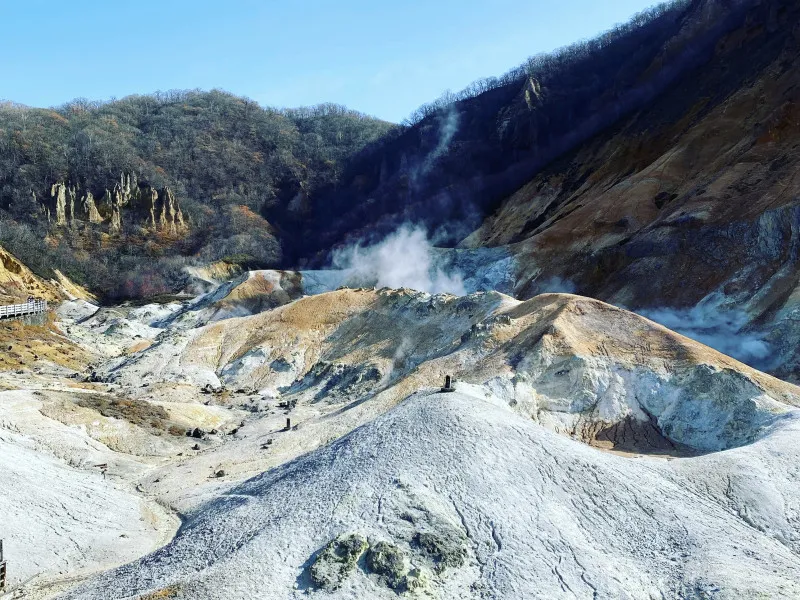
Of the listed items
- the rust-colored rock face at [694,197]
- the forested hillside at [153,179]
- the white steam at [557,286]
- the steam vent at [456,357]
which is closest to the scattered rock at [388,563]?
the steam vent at [456,357]

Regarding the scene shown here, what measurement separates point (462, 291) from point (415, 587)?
152 feet

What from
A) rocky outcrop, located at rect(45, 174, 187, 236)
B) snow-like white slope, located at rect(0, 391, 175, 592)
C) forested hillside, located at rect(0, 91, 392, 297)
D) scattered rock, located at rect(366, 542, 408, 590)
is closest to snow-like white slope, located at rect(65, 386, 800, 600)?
scattered rock, located at rect(366, 542, 408, 590)

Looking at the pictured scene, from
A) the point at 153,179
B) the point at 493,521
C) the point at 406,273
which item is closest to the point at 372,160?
the point at 153,179

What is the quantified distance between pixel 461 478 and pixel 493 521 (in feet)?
4.56

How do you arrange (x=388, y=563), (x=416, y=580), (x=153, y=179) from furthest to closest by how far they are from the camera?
(x=153, y=179), (x=388, y=563), (x=416, y=580)

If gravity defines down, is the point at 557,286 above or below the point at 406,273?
above

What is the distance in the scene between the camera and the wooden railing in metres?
47.9

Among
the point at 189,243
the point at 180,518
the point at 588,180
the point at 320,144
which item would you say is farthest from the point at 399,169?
the point at 180,518

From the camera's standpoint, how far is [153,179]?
105m

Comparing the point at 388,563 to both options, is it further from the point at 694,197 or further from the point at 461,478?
the point at 694,197

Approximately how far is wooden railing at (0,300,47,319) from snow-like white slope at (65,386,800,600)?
35.7 meters

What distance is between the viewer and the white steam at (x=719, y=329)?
34062mm

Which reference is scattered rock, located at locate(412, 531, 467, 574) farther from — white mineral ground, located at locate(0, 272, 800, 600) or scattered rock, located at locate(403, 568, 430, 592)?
scattered rock, located at locate(403, 568, 430, 592)

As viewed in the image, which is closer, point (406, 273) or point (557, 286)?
point (557, 286)
